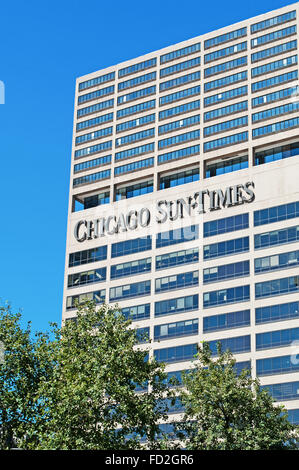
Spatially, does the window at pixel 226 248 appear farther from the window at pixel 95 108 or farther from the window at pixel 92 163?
the window at pixel 95 108

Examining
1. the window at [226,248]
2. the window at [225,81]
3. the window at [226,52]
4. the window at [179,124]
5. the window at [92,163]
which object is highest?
the window at [226,52]

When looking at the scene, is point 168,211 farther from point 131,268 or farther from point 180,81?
point 180,81

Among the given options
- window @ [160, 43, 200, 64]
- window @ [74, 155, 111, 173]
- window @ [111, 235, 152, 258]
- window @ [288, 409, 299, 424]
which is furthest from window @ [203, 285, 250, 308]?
window @ [160, 43, 200, 64]

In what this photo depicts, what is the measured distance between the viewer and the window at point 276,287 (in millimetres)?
113812

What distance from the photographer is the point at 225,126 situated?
129125mm

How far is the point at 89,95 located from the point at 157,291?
3991 centimetres

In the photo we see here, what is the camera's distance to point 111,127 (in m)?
142

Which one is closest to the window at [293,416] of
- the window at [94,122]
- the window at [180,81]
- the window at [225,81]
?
the window at [225,81]

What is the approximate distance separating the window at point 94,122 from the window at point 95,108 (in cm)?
153

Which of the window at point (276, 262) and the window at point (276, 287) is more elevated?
the window at point (276, 262)

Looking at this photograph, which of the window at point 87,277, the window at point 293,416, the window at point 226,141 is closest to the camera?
the window at point 293,416

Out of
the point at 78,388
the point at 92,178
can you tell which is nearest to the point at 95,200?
the point at 92,178

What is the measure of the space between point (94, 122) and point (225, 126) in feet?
85.1

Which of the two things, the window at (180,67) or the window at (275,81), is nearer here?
the window at (275,81)
